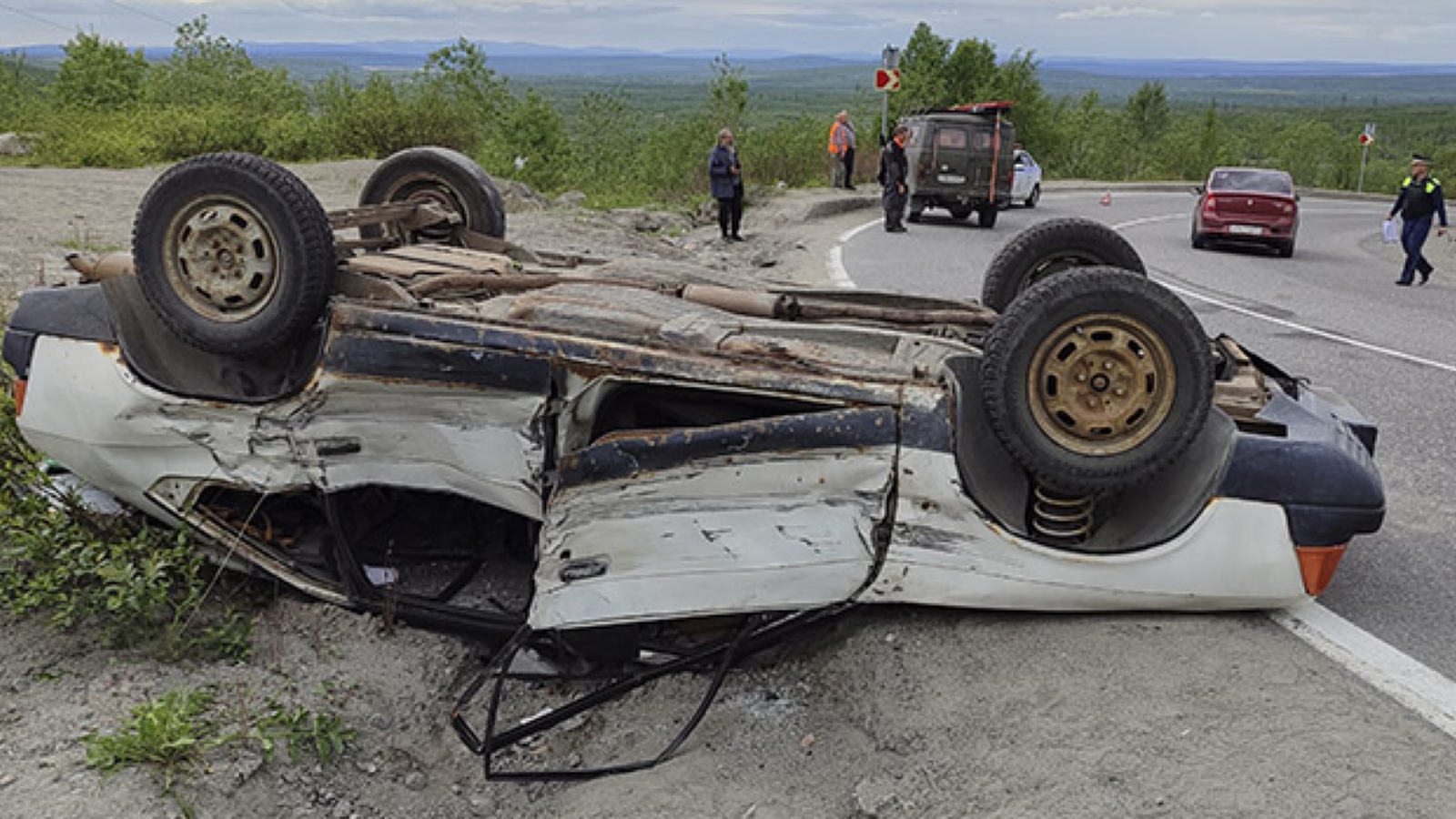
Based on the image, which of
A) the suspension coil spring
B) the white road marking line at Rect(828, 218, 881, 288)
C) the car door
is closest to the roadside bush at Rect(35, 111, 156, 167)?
the white road marking line at Rect(828, 218, 881, 288)

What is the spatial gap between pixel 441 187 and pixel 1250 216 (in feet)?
47.4

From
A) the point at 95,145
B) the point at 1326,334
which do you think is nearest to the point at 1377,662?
the point at 1326,334

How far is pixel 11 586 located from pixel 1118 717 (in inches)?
145

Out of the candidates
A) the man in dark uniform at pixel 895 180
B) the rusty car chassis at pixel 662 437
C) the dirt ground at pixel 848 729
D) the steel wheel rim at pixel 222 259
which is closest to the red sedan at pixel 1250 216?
the man in dark uniform at pixel 895 180

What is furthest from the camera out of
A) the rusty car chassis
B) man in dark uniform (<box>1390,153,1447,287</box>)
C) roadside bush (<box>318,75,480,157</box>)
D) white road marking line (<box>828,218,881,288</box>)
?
roadside bush (<box>318,75,480,157</box>)

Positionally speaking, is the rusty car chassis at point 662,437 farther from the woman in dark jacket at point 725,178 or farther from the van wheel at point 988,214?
the van wheel at point 988,214

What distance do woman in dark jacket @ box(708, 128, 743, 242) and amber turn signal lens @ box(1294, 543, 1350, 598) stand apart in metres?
10.8

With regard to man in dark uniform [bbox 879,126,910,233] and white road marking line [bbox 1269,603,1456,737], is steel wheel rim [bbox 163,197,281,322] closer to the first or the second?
white road marking line [bbox 1269,603,1456,737]

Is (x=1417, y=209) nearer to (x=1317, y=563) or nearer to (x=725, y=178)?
(x=725, y=178)

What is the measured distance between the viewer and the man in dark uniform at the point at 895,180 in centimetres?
1498

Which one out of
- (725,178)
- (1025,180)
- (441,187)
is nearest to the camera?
(441,187)

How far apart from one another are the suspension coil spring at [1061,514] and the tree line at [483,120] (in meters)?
14.8

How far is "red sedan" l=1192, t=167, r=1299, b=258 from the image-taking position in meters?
16.3

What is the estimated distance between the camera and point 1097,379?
118 inches
